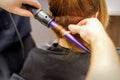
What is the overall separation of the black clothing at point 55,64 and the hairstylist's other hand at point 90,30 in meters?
0.30

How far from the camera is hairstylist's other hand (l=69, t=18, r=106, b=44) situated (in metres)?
0.62

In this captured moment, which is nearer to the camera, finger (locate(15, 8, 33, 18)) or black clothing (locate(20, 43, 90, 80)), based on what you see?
finger (locate(15, 8, 33, 18))

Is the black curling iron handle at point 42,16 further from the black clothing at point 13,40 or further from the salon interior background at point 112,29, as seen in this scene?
the salon interior background at point 112,29

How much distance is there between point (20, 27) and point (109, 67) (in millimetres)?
687

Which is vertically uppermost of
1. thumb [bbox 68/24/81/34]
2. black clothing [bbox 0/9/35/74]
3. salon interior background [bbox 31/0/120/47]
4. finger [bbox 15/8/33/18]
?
finger [bbox 15/8/33/18]

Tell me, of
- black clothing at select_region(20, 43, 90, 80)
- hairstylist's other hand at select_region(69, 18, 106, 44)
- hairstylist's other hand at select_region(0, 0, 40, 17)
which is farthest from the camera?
black clothing at select_region(20, 43, 90, 80)

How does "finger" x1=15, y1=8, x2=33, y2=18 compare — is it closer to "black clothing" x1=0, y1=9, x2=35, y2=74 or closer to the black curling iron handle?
the black curling iron handle

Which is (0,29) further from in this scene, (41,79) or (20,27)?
(41,79)

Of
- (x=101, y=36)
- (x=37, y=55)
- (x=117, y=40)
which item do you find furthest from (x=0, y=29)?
(x=117, y=40)

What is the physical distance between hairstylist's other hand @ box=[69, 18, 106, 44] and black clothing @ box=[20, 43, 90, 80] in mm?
296

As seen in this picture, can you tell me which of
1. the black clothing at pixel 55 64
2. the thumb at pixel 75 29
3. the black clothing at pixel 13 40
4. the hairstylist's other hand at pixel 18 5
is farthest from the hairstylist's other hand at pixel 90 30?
the black clothing at pixel 13 40

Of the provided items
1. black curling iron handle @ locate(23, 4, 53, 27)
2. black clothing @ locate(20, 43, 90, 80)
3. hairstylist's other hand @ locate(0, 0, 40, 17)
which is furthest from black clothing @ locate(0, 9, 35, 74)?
black curling iron handle @ locate(23, 4, 53, 27)

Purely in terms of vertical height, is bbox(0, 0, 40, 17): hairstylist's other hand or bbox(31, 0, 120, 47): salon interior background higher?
bbox(0, 0, 40, 17): hairstylist's other hand

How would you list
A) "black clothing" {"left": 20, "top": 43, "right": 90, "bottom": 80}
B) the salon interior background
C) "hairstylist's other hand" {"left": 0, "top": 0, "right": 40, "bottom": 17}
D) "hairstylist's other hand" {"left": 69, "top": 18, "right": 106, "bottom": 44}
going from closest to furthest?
1. "hairstylist's other hand" {"left": 69, "top": 18, "right": 106, "bottom": 44}
2. "hairstylist's other hand" {"left": 0, "top": 0, "right": 40, "bottom": 17}
3. "black clothing" {"left": 20, "top": 43, "right": 90, "bottom": 80}
4. the salon interior background
